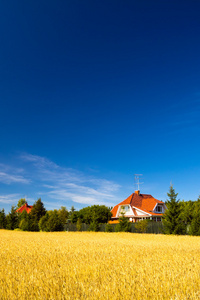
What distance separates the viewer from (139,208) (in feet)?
189

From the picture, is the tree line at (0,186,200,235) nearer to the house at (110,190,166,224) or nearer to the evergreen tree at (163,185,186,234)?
the evergreen tree at (163,185,186,234)

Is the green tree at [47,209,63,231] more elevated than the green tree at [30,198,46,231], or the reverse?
the green tree at [30,198,46,231]

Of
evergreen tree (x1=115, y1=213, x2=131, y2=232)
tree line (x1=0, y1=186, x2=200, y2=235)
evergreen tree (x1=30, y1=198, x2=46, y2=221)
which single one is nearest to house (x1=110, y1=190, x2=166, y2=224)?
tree line (x1=0, y1=186, x2=200, y2=235)

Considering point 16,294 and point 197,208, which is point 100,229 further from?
point 16,294

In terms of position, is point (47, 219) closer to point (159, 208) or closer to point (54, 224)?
point (54, 224)

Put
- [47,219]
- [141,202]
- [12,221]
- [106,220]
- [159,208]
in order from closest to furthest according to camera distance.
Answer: [47,219] → [106,220] → [12,221] → [159,208] → [141,202]

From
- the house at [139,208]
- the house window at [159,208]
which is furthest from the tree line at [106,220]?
the house window at [159,208]

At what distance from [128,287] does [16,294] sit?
1.88 metres

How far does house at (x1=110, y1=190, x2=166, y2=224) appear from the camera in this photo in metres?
56.0

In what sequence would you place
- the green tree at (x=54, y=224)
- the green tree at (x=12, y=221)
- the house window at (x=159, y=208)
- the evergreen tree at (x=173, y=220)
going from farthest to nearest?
the house window at (x=159, y=208) < the green tree at (x=12, y=221) < the green tree at (x=54, y=224) < the evergreen tree at (x=173, y=220)

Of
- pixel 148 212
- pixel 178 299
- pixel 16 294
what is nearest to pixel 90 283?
pixel 16 294

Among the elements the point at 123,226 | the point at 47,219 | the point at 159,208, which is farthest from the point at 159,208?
the point at 47,219

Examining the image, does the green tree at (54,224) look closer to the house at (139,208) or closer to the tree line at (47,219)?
the tree line at (47,219)

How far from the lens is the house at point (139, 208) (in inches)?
2206
